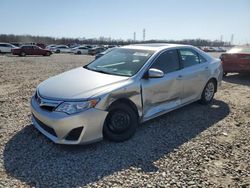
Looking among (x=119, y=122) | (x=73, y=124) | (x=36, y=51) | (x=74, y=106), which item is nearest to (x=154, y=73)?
(x=119, y=122)

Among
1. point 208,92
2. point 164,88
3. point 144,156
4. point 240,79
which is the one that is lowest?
point 144,156

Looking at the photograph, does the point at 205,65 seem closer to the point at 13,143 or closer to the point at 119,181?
the point at 119,181

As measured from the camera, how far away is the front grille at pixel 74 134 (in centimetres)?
371

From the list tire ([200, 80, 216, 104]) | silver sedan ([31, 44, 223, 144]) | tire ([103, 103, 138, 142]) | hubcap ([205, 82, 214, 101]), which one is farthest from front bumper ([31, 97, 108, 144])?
hubcap ([205, 82, 214, 101])

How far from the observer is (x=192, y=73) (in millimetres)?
5590

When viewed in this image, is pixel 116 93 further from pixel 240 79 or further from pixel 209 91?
pixel 240 79

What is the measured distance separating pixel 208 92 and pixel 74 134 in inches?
154

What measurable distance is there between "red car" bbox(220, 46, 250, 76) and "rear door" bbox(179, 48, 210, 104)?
15.5 feet

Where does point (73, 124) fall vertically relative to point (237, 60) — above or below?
below

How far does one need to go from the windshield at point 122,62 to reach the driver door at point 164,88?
255mm

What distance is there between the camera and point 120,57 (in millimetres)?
5223

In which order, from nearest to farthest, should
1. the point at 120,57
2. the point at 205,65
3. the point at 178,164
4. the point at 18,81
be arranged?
1. the point at 178,164
2. the point at 120,57
3. the point at 205,65
4. the point at 18,81

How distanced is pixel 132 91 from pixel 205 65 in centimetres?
266

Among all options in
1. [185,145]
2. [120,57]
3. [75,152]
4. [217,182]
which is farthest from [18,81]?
[217,182]
